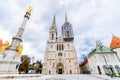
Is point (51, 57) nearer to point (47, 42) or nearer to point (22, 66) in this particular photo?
point (47, 42)

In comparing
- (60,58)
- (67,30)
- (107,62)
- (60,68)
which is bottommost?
(60,68)

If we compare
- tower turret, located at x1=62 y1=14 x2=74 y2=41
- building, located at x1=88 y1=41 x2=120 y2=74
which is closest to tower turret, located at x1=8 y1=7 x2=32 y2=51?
building, located at x1=88 y1=41 x2=120 y2=74

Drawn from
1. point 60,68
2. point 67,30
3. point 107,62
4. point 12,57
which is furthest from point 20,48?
point 67,30

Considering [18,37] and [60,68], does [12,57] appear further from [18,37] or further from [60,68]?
[60,68]

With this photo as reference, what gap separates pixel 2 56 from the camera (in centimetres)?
1403

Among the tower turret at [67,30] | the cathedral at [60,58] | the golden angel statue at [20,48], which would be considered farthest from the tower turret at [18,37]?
the tower turret at [67,30]

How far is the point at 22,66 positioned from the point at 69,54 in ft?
60.5

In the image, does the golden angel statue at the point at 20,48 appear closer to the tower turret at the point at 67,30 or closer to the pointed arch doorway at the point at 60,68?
the pointed arch doorway at the point at 60,68

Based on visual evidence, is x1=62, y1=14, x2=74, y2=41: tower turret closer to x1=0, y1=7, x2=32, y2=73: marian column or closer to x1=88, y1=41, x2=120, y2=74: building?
x1=88, y1=41, x2=120, y2=74: building

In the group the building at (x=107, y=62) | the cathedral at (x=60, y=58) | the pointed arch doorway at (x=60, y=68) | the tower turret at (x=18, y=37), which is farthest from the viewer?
the pointed arch doorway at (x=60, y=68)

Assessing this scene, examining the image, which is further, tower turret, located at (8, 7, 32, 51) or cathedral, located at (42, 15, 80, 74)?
cathedral, located at (42, 15, 80, 74)

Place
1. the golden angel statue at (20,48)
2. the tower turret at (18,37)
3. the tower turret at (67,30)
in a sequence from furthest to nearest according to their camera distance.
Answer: the tower turret at (67,30) < the golden angel statue at (20,48) < the tower turret at (18,37)

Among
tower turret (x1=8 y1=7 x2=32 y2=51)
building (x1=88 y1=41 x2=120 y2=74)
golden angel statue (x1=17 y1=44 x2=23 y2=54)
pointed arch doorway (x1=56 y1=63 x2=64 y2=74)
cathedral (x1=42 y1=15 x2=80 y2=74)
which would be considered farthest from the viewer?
pointed arch doorway (x1=56 y1=63 x2=64 y2=74)

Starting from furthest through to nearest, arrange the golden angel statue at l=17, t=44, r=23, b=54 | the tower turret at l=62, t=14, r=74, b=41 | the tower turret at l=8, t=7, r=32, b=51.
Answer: the tower turret at l=62, t=14, r=74, b=41 → the golden angel statue at l=17, t=44, r=23, b=54 → the tower turret at l=8, t=7, r=32, b=51
